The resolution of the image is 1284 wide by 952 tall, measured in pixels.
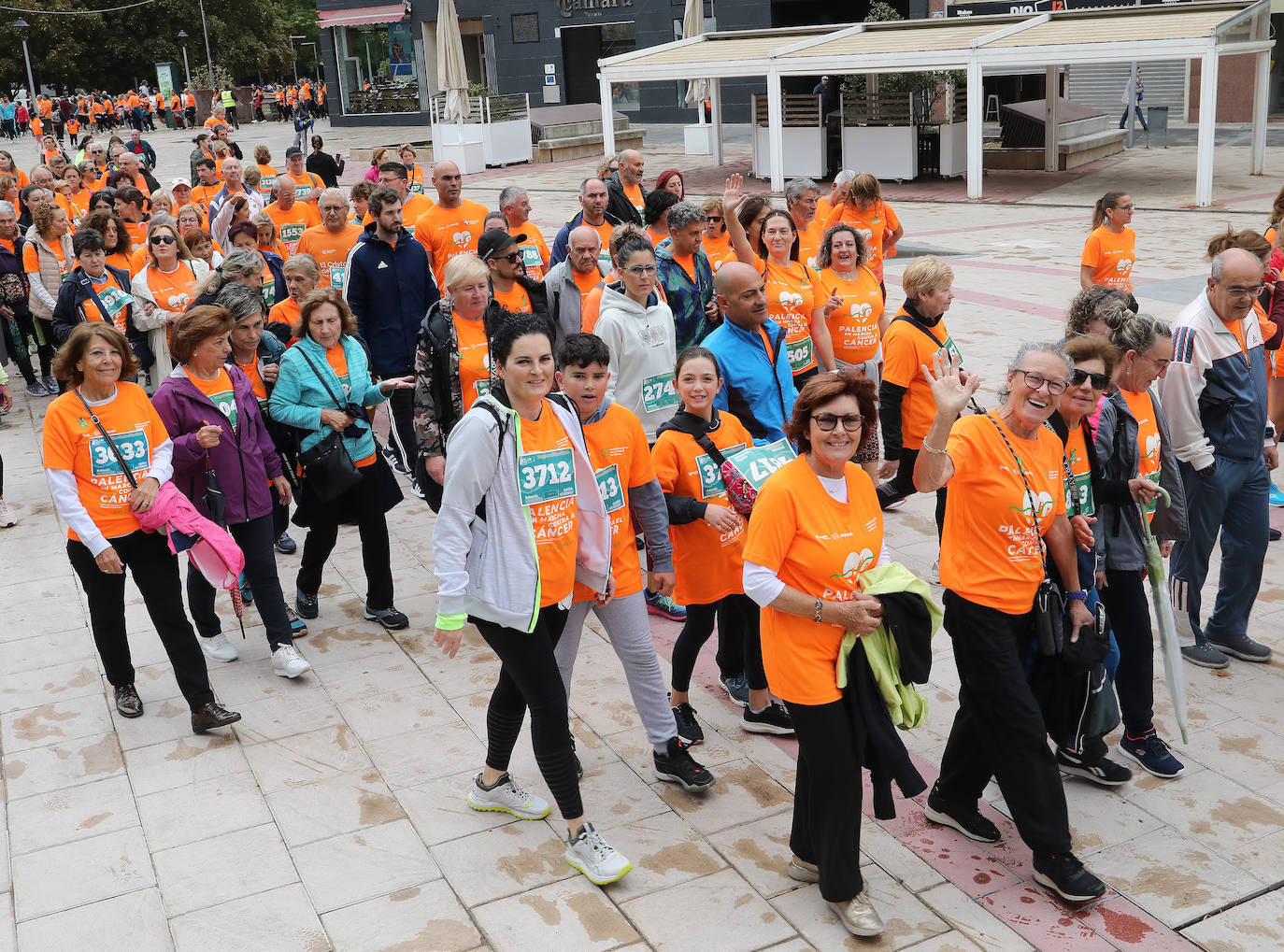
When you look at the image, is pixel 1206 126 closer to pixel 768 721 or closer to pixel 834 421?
pixel 768 721

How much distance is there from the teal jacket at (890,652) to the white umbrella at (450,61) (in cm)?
2693

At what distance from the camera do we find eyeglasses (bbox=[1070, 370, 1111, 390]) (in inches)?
175

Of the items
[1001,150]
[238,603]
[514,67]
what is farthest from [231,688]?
[514,67]

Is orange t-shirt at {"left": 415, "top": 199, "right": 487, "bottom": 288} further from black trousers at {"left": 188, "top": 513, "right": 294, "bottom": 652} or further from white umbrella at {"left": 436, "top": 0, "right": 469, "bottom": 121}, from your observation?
white umbrella at {"left": 436, "top": 0, "right": 469, "bottom": 121}

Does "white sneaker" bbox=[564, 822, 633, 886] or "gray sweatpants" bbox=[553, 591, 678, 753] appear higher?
"gray sweatpants" bbox=[553, 591, 678, 753]

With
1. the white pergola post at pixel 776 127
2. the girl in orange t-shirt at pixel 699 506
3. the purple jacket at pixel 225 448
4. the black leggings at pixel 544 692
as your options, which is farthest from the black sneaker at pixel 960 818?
the white pergola post at pixel 776 127

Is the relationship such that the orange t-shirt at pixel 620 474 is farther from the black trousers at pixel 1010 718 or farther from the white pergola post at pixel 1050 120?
the white pergola post at pixel 1050 120

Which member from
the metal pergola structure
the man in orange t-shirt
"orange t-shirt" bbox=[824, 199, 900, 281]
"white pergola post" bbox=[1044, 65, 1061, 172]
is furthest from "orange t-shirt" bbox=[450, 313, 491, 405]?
"white pergola post" bbox=[1044, 65, 1061, 172]

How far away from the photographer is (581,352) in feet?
15.2

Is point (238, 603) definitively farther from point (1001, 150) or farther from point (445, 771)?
point (1001, 150)

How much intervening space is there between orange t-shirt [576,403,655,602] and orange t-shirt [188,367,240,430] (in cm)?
214

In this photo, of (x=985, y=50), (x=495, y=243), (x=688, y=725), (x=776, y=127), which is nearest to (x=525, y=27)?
(x=776, y=127)

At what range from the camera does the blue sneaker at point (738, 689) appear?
221 inches

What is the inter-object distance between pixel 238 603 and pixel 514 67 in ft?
126
